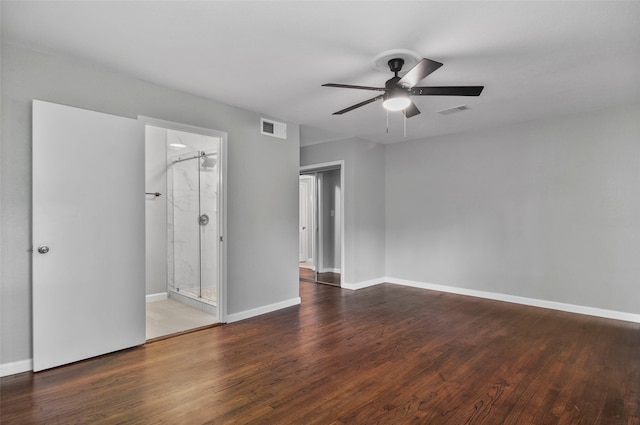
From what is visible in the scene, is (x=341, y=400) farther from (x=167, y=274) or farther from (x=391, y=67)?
(x=167, y=274)

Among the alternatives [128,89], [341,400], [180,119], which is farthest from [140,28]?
[341,400]

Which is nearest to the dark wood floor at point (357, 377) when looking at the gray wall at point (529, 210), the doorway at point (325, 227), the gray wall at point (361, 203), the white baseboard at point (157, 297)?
the gray wall at point (529, 210)

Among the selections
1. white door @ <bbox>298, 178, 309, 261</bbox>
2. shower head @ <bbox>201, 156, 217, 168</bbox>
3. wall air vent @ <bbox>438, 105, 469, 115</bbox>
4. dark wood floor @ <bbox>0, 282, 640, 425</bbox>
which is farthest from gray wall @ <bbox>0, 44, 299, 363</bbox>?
white door @ <bbox>298, 178, 309, 261</bbox>

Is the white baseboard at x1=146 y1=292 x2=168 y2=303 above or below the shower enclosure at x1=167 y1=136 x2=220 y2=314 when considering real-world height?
below

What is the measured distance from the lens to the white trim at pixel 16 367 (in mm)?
2577

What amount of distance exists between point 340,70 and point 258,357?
2649 millimetres

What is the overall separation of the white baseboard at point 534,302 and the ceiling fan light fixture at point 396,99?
359cm

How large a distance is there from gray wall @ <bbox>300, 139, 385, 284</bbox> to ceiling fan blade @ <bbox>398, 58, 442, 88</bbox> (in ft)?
9.98

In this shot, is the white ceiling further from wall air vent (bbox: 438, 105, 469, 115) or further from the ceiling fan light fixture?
the ceiling fan light fixture

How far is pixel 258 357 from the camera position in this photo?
9.80ft

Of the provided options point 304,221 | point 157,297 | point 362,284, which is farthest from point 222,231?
point 304,221

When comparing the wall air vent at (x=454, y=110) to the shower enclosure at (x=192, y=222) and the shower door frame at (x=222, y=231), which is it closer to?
the shower door frame at (x=222, y=231)

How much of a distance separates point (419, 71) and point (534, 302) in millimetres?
3822

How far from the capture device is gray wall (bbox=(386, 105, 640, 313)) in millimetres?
4078
